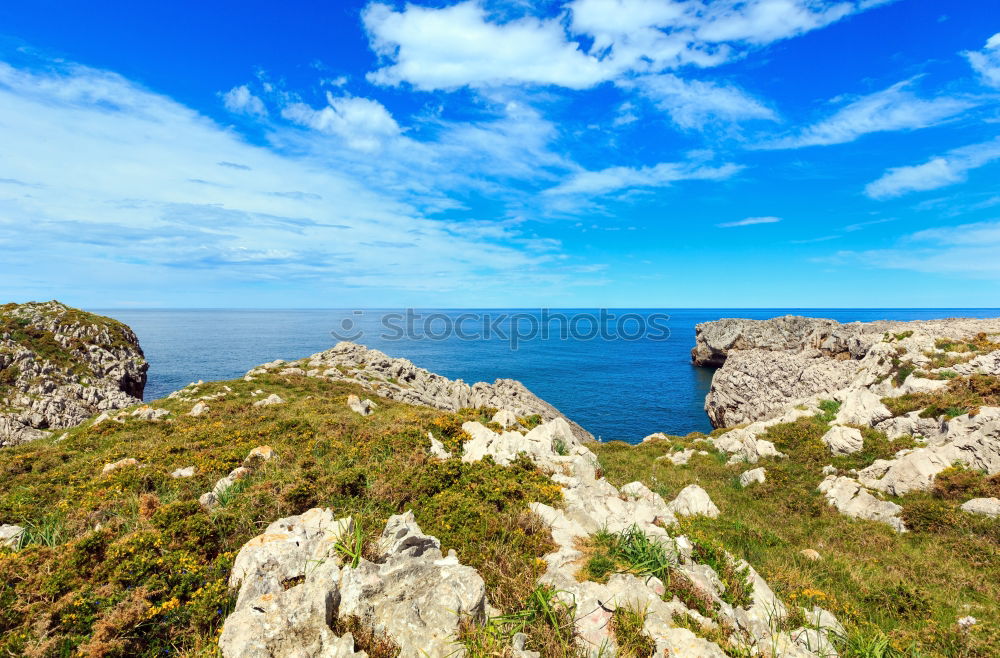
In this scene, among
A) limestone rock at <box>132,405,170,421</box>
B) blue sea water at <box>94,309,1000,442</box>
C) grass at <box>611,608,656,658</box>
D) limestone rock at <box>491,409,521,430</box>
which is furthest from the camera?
blue sea water at <box>94,309,1000,442</box>

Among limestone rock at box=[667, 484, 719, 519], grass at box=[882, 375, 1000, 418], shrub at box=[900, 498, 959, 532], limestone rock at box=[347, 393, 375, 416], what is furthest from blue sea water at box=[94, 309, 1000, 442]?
limestone rock at box=[667, 484, 719, 519]

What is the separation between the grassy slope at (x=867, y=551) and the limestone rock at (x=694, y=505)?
0.60 meters

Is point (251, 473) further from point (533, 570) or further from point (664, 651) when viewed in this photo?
point (664, 651)

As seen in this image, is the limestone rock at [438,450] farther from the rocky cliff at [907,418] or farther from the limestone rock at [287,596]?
the rocky cliff at [907,418]

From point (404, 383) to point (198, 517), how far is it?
3943 cm

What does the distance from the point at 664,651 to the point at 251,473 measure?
12270 mm

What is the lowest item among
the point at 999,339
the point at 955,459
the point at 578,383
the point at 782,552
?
the point at 578,383

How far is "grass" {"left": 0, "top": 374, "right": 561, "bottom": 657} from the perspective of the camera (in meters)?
7.02

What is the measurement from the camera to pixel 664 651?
22.1ft

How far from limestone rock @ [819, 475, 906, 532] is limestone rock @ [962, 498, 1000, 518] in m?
1.98

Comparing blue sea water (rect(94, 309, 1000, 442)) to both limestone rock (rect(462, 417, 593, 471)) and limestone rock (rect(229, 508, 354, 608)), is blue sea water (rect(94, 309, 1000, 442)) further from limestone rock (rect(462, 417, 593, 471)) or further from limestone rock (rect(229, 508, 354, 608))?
limestone rock (rect(229, 508, 354, 608))

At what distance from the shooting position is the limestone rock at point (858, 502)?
52.4ft

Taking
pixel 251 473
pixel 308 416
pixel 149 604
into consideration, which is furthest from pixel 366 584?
pixel 308 416

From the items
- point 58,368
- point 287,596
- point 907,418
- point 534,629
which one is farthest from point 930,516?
point 58,368
